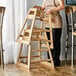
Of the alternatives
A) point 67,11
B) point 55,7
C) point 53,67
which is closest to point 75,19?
point 67,11

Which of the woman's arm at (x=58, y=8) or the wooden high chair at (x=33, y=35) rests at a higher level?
the woman's arm at (x=58, y=8)

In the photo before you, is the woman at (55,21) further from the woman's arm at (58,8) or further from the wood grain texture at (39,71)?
the wood grain texture at (39,71)

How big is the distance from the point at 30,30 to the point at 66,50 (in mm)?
886

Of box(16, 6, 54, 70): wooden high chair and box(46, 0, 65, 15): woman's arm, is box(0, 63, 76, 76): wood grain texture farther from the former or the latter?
box(46, 0, 65, 15): woman's arm

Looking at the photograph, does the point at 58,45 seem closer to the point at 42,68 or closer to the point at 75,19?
the point at 42,68

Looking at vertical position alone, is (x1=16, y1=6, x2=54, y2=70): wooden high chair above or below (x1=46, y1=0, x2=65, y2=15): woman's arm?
below

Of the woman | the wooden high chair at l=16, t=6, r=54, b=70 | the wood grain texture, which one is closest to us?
the wood grain texture

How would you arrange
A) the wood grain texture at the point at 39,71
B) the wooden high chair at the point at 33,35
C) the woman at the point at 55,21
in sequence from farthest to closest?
1. the woman at the point at 55,21
2. the wooden high chair at the point at 33,35
3. the wood grain texture at the point at 39,71

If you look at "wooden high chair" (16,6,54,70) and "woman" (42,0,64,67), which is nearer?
"wooden high chair" (16,6,54,70)

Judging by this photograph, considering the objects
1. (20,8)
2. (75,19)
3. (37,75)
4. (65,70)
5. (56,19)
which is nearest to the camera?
(37,75)

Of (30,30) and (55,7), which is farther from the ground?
(55,7)

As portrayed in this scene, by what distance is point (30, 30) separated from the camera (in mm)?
3326

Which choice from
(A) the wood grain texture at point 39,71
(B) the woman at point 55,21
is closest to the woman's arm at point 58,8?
(B) the woman at point 55,21

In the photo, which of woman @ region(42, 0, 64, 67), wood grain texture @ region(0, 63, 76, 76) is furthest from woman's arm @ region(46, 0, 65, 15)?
wood grain texture @ region(0, 63, 76, 76)
